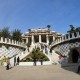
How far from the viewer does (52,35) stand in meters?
75.8

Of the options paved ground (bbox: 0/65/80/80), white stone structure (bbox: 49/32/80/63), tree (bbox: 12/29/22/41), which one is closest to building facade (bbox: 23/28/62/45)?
tree (bbox: 12/29/22/41)

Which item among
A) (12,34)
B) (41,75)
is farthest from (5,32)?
(41,75)

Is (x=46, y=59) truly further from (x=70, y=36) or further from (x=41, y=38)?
(x=41, y=38)

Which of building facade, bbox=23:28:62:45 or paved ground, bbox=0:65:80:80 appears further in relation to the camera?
building facade, bbox=23:28:62:45

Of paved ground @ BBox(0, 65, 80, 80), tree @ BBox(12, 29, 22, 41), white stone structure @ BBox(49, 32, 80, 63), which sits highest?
tree @ BBox(12, 29, 22, 41)

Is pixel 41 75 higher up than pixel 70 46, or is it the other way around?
pixel 70 46

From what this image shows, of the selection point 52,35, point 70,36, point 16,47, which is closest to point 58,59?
point 70,36

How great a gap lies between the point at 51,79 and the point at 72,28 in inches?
1740

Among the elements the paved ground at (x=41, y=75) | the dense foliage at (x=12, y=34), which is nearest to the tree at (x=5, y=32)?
the dense foliage at (x=12, y=34)

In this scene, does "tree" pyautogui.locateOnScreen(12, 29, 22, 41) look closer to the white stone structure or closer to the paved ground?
the white stone structure

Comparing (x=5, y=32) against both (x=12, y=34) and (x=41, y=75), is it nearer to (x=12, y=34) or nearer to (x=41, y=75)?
(x=12, y=34)

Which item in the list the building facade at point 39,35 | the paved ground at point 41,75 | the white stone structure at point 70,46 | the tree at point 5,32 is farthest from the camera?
the building facade at point 39,35

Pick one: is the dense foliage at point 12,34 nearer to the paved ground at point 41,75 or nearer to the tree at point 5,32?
the tree at point 5,32

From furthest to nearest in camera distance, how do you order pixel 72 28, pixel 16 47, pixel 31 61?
pixel 72 28
pixel 16 47
pixel 31 61
